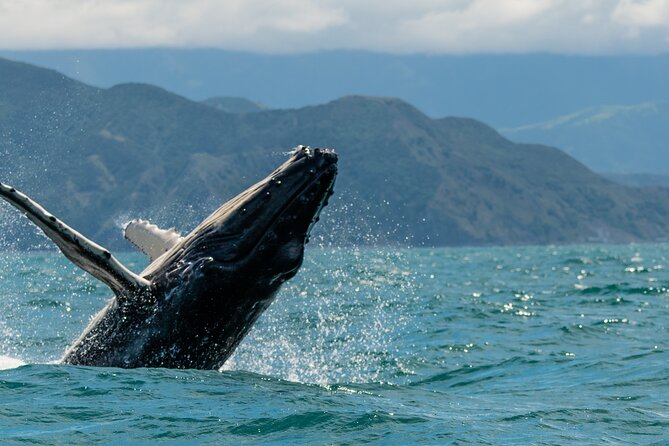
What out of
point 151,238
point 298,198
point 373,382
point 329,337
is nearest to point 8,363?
point 151,238

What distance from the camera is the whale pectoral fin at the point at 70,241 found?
28.6 ft

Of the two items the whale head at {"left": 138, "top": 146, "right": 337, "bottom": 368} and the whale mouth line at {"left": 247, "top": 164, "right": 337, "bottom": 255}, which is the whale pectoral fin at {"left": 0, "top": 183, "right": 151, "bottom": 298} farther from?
the whale mouth line at {"left": 247, "top": 164, "right": 337, "bottom": 255}

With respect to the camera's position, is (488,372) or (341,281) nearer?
(488,372)

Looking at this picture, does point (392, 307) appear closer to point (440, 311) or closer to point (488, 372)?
point (440, 311)

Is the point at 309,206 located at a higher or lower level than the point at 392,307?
higher

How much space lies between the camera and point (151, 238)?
1139cm

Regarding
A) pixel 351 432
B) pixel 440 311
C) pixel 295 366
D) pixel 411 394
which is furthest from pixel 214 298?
pixel 440 311

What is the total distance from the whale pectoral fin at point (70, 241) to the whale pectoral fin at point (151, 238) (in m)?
1.64

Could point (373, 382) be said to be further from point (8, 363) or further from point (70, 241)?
point (70, 241)

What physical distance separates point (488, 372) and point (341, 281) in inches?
971

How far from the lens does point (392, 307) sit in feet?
83.6

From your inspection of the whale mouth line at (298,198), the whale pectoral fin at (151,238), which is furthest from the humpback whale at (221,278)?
the whale pectoral fin at (151,238)

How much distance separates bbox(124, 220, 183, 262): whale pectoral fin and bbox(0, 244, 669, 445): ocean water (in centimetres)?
140

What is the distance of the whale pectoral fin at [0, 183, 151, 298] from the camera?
343 inches
